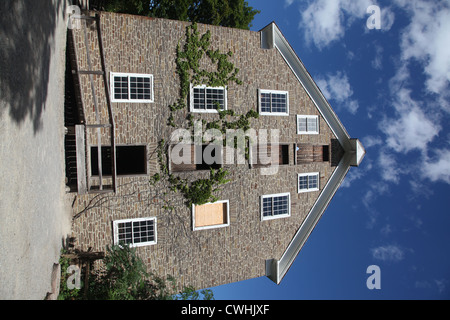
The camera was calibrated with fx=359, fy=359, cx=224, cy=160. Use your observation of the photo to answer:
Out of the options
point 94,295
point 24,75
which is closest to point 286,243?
point 94,295

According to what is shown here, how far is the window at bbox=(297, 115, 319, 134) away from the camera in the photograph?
730 inches

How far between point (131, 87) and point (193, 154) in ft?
13.1

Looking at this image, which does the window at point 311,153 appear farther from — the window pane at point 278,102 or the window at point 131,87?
the window at point 131,87

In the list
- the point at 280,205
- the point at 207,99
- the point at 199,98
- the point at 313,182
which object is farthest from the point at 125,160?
the point at 313,182

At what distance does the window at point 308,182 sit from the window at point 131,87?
8568 millimetres

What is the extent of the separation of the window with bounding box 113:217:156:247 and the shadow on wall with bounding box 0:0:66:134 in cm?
622

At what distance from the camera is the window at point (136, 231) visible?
15137 millimetres

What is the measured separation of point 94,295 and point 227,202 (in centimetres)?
684

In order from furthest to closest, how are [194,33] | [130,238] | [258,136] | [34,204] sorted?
[258,136] → [194,33] → [130,238] → [34,204]

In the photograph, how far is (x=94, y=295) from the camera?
13656 mm

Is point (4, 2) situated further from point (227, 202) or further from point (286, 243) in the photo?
point (286, 243)

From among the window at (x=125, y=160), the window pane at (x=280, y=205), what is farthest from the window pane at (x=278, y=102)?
the window at (x=125, y=160)

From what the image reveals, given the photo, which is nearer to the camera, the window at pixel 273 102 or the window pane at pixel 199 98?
the window pane at pixel 199 98

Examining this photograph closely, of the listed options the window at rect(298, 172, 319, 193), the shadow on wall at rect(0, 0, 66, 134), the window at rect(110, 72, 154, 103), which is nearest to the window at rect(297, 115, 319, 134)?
the window at rect(298, 172, 319, 193)
